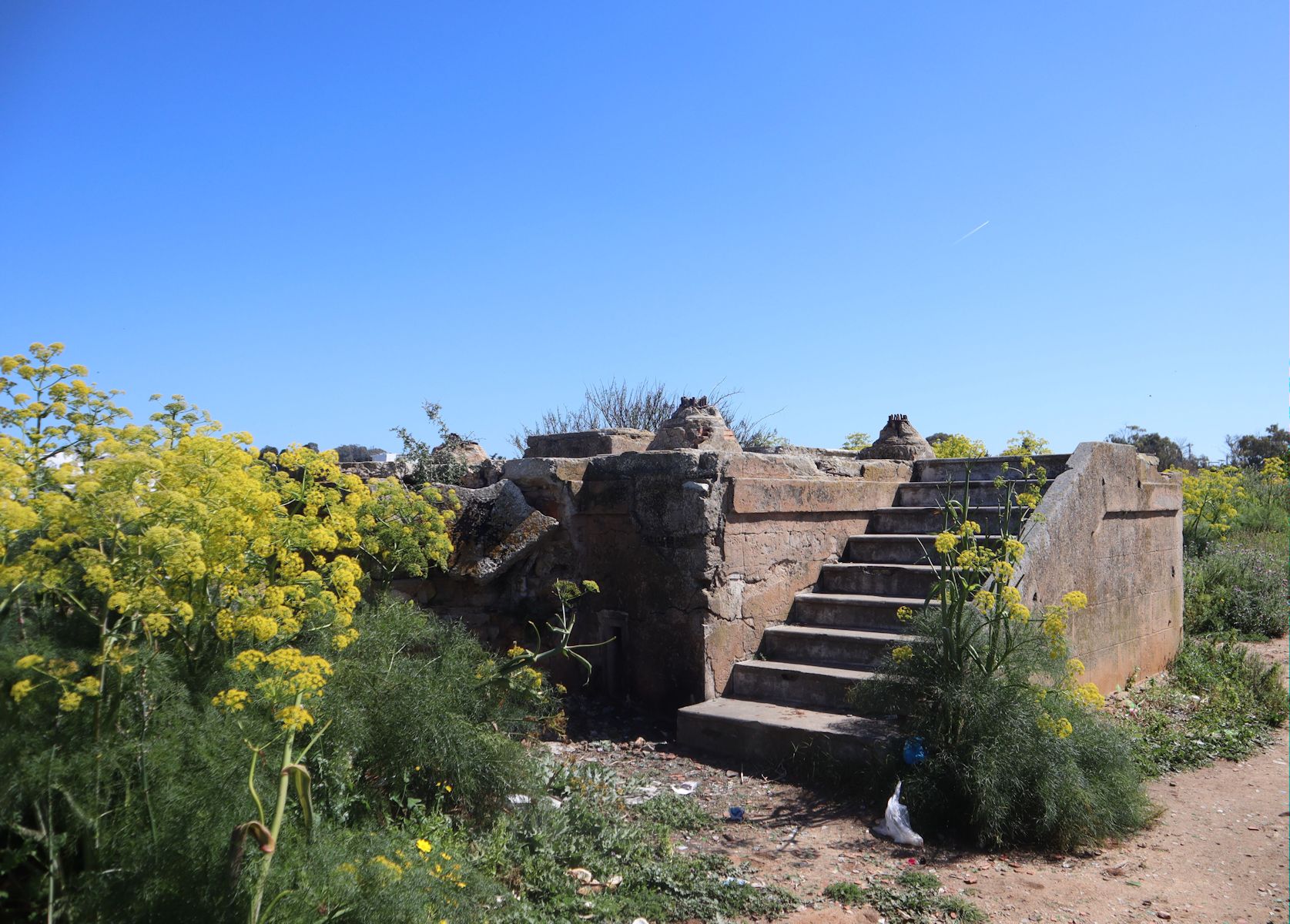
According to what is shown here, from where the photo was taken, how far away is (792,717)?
224 inches

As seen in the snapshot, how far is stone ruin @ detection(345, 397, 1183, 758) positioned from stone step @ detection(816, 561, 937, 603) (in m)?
0.01

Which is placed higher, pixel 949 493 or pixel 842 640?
pixel 949 493

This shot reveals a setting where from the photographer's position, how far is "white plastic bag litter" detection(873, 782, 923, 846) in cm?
454

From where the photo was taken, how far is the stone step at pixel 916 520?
707cm

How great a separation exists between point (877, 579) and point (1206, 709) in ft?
9.32

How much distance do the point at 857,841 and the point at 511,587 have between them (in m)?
3.22

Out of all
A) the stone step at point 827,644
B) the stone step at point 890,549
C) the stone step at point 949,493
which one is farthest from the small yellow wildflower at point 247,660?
the stone step at point 949,493

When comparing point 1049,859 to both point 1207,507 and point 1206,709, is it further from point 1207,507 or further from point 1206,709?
point 1207,507

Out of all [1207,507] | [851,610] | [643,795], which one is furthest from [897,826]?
[1207,507]

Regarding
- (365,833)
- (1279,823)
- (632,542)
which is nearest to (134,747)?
(365,833)

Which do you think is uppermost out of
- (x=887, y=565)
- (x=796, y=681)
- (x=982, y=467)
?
(x=982, y=467)

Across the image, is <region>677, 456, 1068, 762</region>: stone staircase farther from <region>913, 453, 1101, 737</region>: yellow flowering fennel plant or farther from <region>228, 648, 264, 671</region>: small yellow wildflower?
<region>228, 648, 264, 671</region>: small yellow wildflower

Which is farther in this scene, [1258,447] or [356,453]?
[1258,447]

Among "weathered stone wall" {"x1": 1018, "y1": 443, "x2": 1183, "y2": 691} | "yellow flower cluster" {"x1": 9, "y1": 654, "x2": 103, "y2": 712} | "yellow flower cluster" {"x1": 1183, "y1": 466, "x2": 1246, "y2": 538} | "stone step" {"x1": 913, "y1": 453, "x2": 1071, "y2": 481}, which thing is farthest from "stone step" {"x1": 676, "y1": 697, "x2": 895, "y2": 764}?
"yellow flower cluster" {"x1": 1183, "y1": 466, "x2": 1246, "y2": 538}
